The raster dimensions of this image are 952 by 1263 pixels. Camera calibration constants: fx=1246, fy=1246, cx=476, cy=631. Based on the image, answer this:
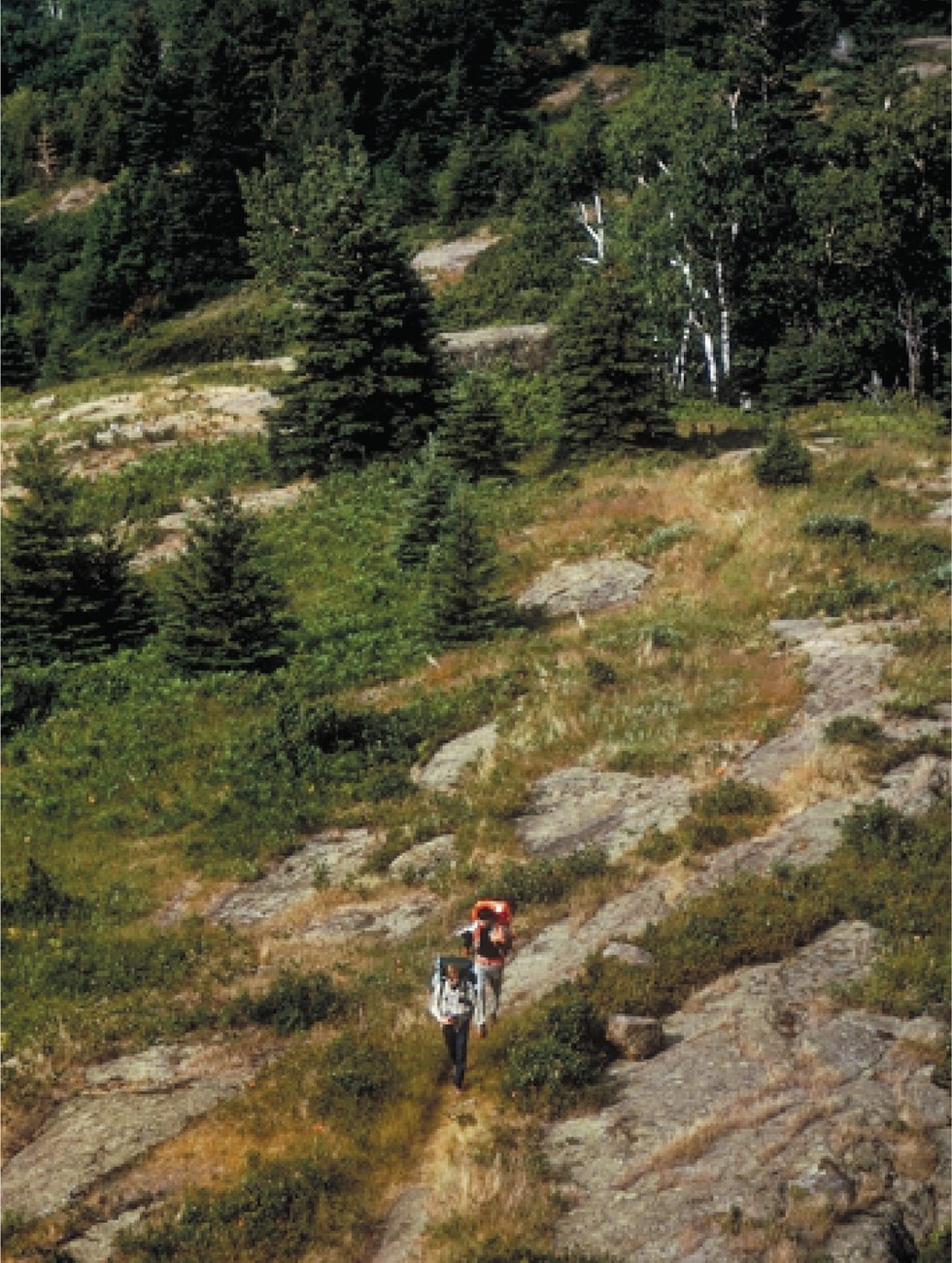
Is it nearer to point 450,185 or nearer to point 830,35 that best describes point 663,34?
point 830,35

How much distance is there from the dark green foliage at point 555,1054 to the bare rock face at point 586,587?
15.6 meters

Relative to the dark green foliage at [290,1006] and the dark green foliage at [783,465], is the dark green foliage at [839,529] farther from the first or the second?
the dark green foliage at [290,1006]

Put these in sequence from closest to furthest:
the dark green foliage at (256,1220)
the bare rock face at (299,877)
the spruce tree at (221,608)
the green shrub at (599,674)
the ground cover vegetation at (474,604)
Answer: the dark green foliage at (256,1220) < the ground cover vegetation at (474,604) < the bare rock face at (299,877) < the green shrub at (599,674) < the spruce tree at (221,608)

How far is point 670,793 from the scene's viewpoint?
59.0 ft

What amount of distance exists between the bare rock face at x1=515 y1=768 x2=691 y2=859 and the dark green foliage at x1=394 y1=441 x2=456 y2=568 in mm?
13462

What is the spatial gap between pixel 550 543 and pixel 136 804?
14274 millimetres

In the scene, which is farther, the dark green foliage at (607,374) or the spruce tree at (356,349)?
the spruce tree at (356,349)

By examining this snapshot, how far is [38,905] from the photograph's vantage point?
17.8 m

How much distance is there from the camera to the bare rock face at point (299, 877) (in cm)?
1769

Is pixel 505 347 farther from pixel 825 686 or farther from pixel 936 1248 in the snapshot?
pixel 936 1248

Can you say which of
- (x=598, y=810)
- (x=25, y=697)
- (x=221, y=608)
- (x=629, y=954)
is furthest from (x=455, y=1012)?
(x=25, y=697)

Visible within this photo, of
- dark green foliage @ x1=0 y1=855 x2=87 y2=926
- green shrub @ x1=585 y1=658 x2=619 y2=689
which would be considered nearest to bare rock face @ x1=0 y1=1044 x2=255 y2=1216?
dark green foliage @ x1=0 y1=855 x2=87 y2=926

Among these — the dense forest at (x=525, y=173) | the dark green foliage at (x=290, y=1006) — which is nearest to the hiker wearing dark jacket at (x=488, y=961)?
the dark green foliage at (x=290, y=1006)

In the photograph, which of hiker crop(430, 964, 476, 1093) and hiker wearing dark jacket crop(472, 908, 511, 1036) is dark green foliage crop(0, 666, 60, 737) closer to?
hiker wearing dark jacket crop(472, 908, 511, 1036)
